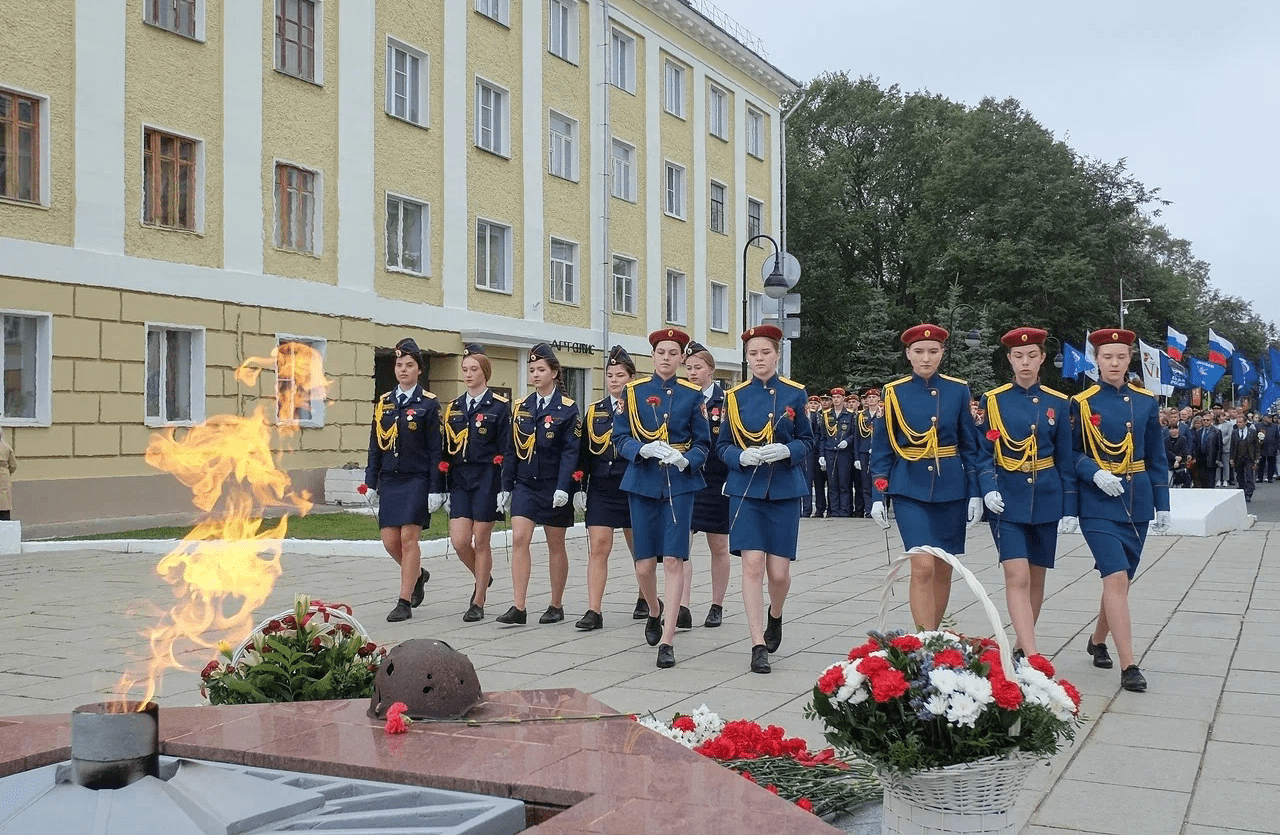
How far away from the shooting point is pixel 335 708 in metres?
4.73

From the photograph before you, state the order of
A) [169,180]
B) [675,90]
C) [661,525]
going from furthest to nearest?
[675,90] < [169,180] < [661,525]

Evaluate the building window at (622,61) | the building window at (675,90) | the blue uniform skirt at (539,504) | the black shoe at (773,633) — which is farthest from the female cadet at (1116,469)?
the building window at (675,90)

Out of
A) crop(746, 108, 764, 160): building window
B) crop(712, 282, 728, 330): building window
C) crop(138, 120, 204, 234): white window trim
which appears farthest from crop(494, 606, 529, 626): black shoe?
crop(746, 108, 764, 160): building window

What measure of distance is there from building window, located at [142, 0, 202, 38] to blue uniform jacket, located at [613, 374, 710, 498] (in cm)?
1358

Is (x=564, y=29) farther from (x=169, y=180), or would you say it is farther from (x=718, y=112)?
(x=169, y=180)

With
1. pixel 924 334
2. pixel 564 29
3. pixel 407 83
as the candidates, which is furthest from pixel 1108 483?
pixel 564 29

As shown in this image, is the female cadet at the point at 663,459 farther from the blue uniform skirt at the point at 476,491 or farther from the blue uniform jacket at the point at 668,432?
the blue uniform skirt at the point at 476,491

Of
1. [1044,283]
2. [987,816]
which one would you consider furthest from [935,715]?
[1044,283]

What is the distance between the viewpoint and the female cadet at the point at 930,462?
7398mm

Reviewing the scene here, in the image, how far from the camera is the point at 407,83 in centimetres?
2419

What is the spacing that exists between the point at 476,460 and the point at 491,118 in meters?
18.4

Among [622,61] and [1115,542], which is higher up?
[622,61]

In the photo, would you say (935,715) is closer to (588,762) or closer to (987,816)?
(987,816)

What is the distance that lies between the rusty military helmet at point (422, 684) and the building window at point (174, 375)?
49.8 feet
